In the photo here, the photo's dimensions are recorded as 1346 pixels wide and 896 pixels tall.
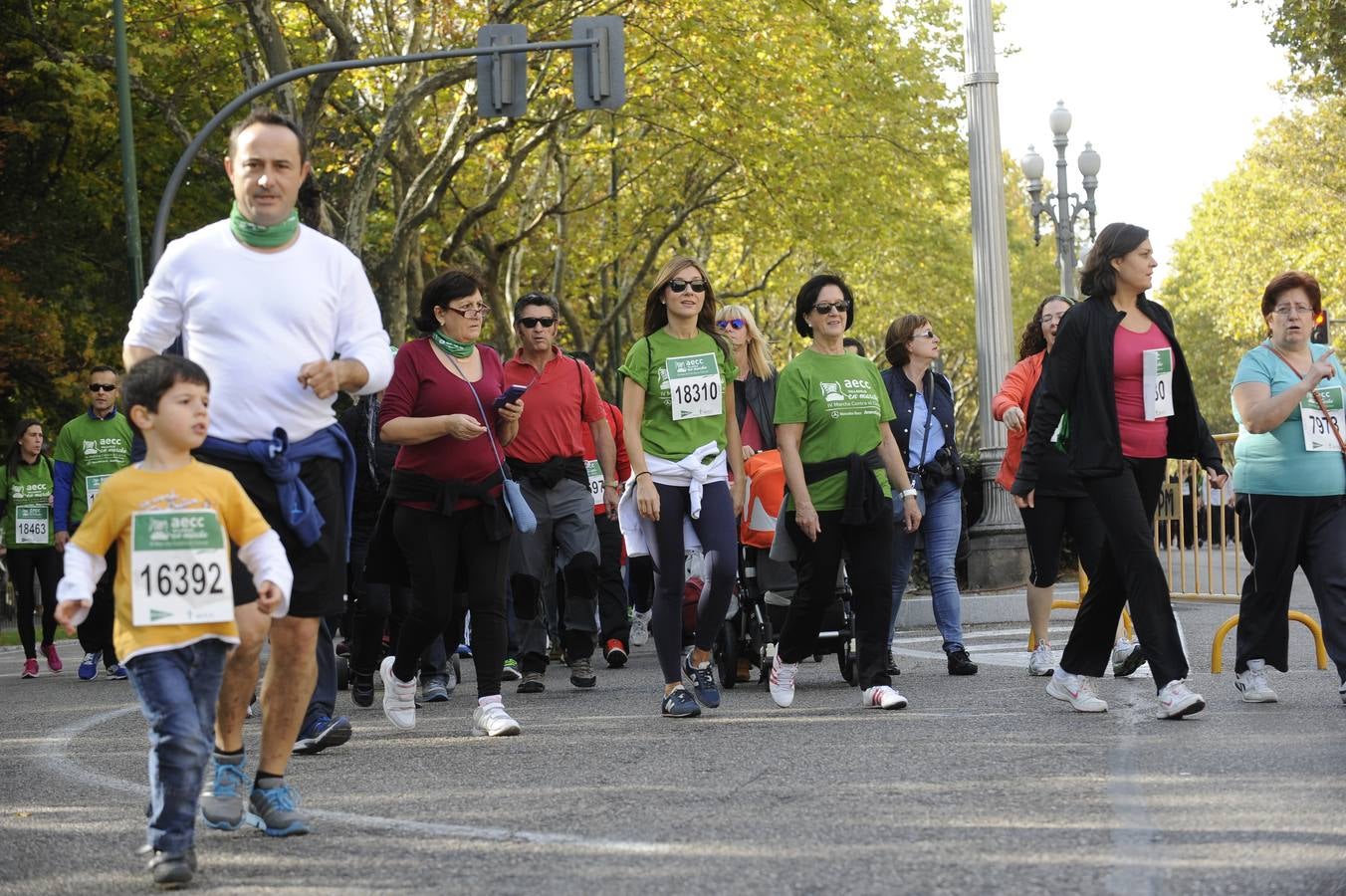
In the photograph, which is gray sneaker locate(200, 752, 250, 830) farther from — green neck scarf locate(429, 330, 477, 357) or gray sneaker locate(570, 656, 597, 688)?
gray sneaker locate(570, 656, 597, 688)

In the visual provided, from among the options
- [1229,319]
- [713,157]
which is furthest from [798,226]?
[1229,319]

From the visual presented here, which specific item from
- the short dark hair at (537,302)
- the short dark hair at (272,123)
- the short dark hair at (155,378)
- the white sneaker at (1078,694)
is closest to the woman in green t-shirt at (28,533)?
the short dark hair at (537,302)

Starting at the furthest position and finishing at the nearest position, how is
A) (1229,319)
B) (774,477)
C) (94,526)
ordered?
(1229,319)
(774,477)
(94,526)

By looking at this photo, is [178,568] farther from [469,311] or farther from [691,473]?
[691,473]

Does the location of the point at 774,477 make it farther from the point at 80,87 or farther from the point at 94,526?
the point at 80,87

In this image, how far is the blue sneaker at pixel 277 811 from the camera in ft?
18.9

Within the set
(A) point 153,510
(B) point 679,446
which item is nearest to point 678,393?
(B) point 679,446

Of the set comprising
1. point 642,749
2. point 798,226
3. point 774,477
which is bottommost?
point 642,749

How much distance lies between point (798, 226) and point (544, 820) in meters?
26.0

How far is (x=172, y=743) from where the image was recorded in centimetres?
510

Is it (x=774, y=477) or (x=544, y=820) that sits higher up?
(x=774, y=477)

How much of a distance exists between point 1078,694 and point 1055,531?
156 centimetres

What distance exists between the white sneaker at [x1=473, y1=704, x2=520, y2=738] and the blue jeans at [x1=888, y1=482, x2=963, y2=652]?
3.29 meters

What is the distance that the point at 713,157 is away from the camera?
1315 inches
